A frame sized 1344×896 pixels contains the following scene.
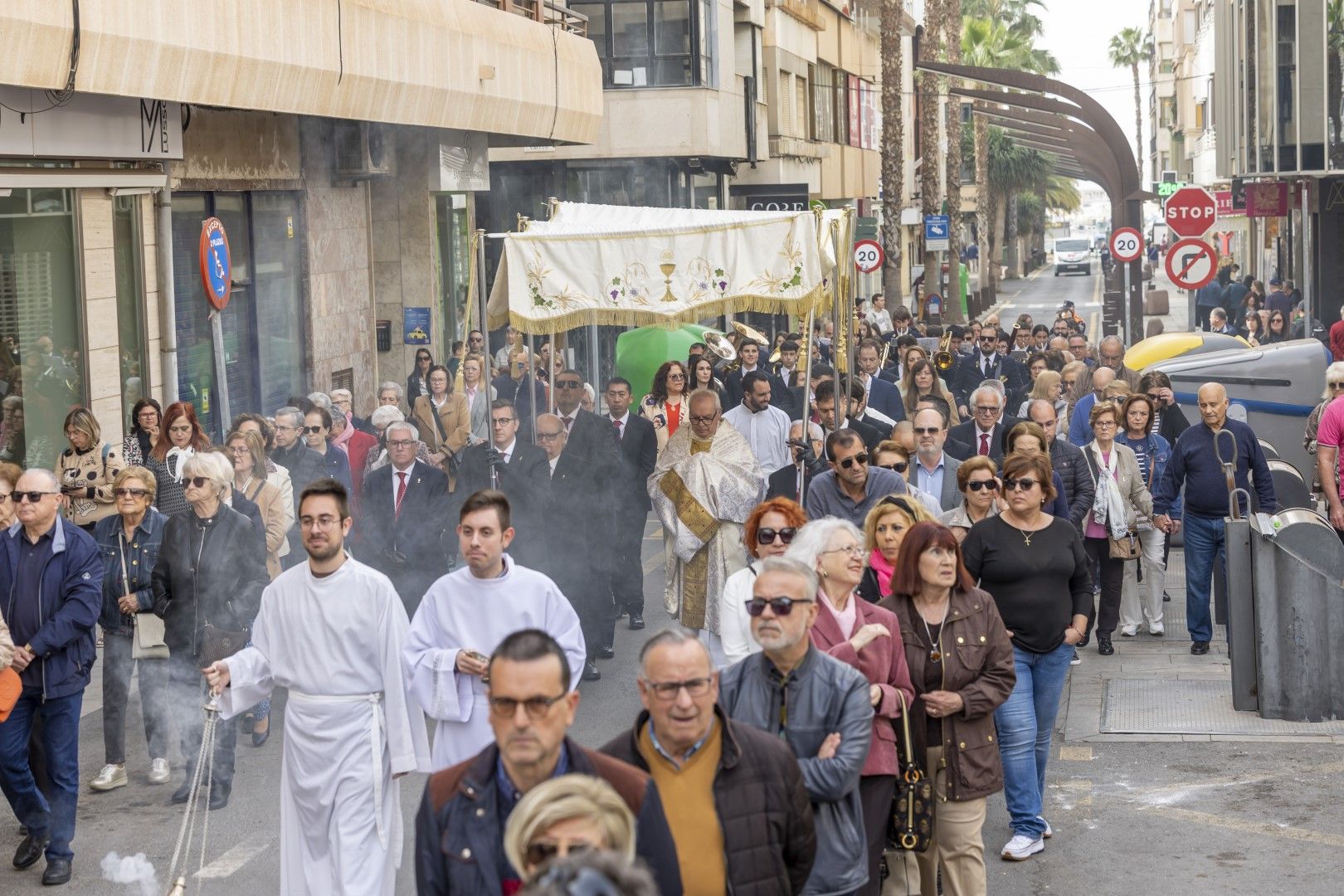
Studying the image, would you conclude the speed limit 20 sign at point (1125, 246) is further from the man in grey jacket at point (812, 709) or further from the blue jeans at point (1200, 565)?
the man in grey jacket at point (812, 709)

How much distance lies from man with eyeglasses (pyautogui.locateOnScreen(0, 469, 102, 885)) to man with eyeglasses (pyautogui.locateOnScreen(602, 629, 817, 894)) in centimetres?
397

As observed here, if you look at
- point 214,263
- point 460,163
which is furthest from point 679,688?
point 460,163

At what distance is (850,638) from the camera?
619 cm

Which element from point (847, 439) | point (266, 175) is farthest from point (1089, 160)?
point (847, 439)

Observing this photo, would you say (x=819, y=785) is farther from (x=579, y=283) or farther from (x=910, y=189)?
(x=910, y=189)

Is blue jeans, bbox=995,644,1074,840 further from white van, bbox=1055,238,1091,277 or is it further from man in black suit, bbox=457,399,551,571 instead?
white van, bbox=1055,238,1091,277

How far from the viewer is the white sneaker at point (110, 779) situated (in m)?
9.24

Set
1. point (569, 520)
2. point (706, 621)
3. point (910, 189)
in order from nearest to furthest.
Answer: point (706, 621)
point (569, 520)
point (910, 189)

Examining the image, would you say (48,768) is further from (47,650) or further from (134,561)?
(134,561)

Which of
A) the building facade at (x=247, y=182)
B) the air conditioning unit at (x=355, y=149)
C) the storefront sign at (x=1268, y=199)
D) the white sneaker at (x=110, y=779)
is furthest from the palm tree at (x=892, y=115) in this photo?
the white sneaker at (x=110, y=779)

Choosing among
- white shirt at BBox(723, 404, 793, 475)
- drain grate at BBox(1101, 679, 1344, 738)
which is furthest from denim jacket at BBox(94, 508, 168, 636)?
drain grate at BBox(1101, 679, 1344, 738)

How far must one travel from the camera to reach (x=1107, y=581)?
470 inches

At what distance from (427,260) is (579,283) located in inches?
424

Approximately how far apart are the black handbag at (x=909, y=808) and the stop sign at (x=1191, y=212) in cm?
1589
